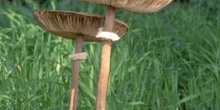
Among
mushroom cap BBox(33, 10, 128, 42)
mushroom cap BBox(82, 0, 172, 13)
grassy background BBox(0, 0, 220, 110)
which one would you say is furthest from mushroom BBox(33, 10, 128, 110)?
grassy background BBox(0, 0, 220, 110)

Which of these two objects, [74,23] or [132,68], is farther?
[132,68]

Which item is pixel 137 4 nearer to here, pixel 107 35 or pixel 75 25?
pixel 107 35

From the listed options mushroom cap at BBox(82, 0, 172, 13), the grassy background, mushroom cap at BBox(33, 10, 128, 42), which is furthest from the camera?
the grassy background

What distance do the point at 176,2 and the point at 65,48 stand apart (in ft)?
8.37

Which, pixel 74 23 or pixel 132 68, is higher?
pixel 74 23

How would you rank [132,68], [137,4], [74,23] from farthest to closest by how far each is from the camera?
[132,68] < [74,23] < [137,4]

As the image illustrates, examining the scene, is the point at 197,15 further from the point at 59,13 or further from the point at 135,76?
the point at 59,13

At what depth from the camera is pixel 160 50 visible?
4.27 meters

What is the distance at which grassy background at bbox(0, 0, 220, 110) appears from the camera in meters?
3.05

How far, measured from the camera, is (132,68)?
341 cm

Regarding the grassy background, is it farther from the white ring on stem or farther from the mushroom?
the white ring on stem

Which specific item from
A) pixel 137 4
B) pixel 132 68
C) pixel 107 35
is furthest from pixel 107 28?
pixel 132 68

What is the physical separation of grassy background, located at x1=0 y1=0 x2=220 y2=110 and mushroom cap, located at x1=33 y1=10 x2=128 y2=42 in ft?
2.62

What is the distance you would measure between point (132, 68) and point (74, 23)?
136 cm
